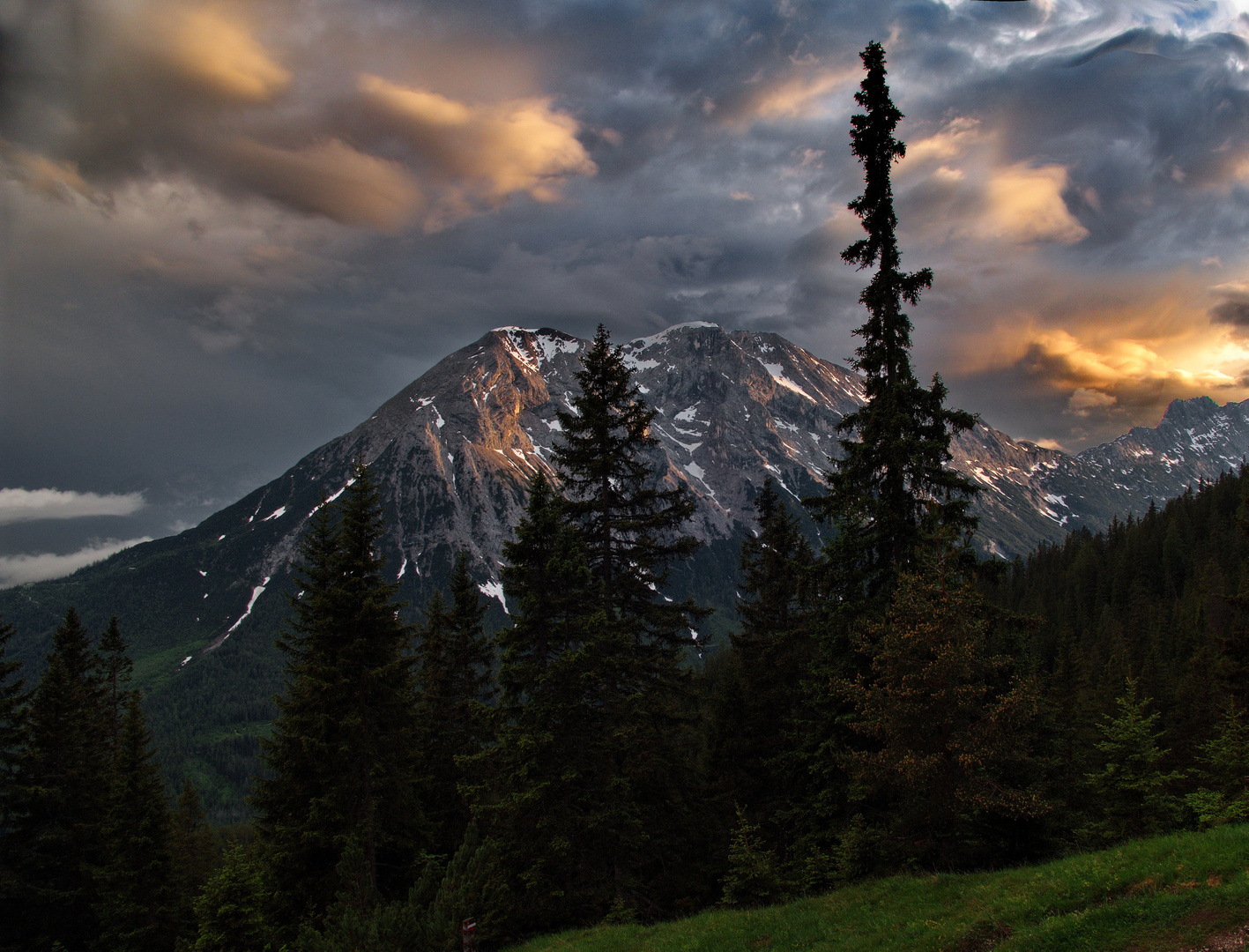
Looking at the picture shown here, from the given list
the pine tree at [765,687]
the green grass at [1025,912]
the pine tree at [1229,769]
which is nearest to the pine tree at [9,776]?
the green grass at [1025,912]

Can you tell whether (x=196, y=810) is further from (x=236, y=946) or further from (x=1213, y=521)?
(x=1213, y=521)

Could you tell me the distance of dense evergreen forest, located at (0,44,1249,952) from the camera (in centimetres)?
1603

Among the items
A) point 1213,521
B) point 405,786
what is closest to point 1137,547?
point 1213,521

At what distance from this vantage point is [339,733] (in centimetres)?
2241

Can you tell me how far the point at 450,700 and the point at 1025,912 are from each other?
26.6 metres

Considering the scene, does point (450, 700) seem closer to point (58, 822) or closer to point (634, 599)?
point (634, 599)

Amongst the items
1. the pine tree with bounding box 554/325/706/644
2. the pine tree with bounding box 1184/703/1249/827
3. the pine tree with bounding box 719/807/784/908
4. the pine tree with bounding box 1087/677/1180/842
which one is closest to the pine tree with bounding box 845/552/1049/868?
the pine tree with bounding box 719/807/784/908

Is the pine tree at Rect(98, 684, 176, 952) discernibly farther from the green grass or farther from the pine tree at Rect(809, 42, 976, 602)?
the pine tree at Rect(809, 42, 976, 602)

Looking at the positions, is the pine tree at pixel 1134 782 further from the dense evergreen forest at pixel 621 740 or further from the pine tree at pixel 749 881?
the pine tree at pixel 749 881

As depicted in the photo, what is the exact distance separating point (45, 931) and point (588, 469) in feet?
108

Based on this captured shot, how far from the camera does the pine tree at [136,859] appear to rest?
27656mm

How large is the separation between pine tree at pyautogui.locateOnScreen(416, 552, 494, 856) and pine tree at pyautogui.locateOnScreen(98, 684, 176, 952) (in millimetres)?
12241

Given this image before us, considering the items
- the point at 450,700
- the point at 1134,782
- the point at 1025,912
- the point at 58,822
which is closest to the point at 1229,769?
the point at 1134,782

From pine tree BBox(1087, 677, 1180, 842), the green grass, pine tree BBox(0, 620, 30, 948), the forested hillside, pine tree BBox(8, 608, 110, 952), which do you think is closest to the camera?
the green grass
